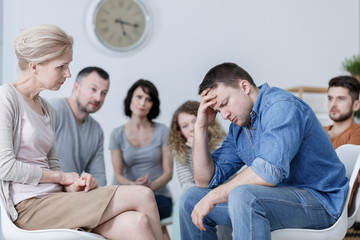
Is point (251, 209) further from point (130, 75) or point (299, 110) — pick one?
point (130, 75)

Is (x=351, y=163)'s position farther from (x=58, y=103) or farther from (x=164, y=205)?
(x=58, y=103)

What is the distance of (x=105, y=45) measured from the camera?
3072 millimetres

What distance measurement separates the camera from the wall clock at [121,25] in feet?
10.1

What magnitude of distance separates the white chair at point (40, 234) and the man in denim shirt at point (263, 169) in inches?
14.3

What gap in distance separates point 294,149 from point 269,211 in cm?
20

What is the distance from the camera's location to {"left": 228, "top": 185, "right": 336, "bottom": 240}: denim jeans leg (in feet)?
3.79

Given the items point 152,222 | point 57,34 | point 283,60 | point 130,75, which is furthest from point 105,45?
point 152,222

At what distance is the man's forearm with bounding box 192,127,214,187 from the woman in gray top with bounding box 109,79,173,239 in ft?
2.65

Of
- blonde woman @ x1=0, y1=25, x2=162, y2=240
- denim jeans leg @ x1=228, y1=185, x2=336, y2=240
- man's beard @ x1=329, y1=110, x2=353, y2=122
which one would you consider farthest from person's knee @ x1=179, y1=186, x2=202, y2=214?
man's beard @ x1=329, y1=110, x2=353, y2=122

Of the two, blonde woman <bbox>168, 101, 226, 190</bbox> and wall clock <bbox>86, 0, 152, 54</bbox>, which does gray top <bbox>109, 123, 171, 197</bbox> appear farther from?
wall clock <bbox>86, 0, 152, 54</bbox>

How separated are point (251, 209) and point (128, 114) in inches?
59.8

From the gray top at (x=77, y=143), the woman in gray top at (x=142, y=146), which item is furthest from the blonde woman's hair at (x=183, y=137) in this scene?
the gray top at (x=77, y=143)

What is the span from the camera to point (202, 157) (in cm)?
151

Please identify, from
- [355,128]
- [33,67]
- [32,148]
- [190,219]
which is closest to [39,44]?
[33,67]
